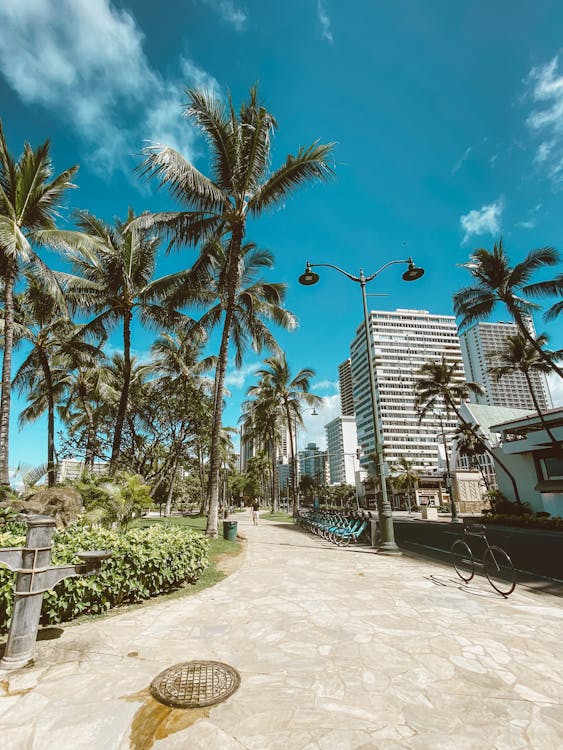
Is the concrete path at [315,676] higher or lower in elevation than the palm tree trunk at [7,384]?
lower

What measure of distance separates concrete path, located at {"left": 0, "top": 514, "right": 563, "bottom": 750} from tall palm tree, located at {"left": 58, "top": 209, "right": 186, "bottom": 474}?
11797mm

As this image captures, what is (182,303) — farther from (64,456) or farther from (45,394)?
(45,394)

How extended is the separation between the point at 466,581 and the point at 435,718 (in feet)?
17.8

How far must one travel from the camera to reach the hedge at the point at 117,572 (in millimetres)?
4809

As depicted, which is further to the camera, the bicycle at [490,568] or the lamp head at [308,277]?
the lamp head at [308,277]

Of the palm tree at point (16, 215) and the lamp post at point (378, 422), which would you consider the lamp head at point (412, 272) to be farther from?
the palm tree at point (16, 215)

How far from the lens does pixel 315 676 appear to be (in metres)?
3.48

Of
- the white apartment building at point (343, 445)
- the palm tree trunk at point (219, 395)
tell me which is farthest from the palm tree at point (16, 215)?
the white apartment building at point (343, 445)

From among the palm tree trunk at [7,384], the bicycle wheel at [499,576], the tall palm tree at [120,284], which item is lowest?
A: the bicycle wheel at [499,576]

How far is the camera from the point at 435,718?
2.82 metres

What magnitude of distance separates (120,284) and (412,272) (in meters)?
12.9

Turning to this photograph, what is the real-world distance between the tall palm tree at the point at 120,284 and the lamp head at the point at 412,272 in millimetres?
9747

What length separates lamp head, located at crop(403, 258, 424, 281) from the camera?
12.2 metres

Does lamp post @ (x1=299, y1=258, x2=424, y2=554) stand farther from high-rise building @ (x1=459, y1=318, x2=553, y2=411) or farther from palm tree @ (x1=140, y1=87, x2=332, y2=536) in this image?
high-rise building @ (x1=459, y1=318, x2=553, y2=411)
